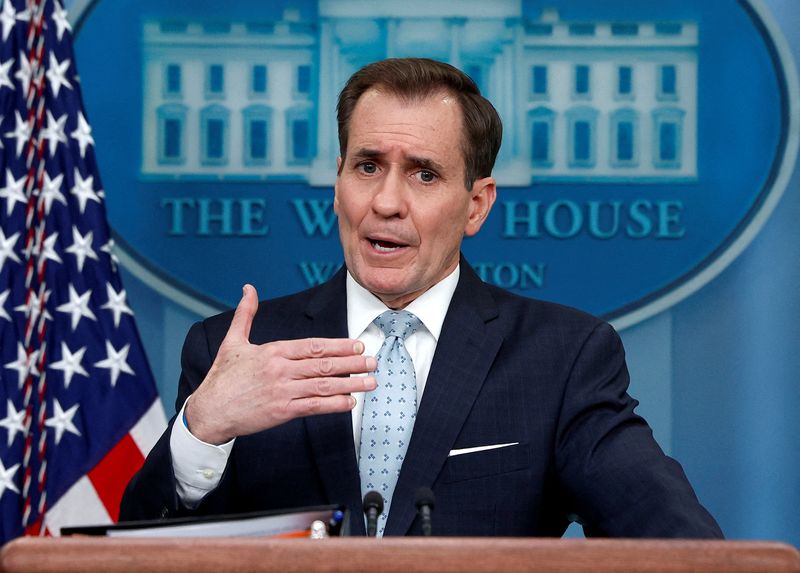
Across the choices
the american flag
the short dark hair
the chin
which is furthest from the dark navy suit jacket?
the american flag

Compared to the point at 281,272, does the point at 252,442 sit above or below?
below

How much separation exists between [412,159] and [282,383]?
62 centimetres

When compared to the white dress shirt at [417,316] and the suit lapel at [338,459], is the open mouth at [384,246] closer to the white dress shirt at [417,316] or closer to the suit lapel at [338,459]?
the white dress shirt at [417,316]

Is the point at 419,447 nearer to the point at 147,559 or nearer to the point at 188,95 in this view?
the point at 147,559

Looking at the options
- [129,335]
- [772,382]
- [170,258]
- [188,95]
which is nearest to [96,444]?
[129,335]

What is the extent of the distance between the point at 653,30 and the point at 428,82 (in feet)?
5.44

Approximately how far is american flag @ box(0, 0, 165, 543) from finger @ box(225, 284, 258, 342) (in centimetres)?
149

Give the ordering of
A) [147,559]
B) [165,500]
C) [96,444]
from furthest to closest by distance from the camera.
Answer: [96,444] < [165,500] < [147,559]

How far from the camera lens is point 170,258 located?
11.4ft

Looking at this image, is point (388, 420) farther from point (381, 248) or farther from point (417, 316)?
point (381, 248)

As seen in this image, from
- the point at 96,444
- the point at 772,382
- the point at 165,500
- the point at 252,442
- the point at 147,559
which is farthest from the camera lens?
the point at 772,382

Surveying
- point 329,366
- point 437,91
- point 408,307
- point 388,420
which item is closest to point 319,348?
point 329,366

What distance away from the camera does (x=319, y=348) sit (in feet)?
5.28

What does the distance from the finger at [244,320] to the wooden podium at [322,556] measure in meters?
0.66
